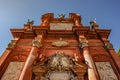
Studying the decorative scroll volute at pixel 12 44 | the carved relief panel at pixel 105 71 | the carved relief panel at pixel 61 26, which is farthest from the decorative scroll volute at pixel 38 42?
the carved relief panel at pixel 105 71

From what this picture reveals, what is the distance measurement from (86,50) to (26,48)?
4.79m

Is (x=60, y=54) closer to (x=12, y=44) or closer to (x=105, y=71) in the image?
(x=105, y=71)

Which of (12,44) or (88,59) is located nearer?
(88,59)

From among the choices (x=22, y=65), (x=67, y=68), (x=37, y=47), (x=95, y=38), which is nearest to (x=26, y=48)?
(x=37, y=47)

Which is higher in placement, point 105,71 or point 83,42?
point 83,42

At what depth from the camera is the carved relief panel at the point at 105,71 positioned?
35.9 ft

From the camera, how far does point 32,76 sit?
10.8 meters

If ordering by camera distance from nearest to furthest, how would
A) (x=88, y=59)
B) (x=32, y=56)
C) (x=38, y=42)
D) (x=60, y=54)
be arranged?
(x=88, y=59) < (x=32, y=56) < (x=60, y=54) < (x=38, y=42)

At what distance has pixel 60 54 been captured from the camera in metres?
12.1

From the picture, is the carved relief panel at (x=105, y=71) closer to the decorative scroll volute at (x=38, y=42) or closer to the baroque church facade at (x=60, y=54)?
the baroque church facade at (x=60, y=54)

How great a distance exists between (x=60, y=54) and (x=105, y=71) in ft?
10.8

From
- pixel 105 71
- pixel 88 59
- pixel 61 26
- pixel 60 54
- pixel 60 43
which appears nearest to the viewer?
pixel 105 71

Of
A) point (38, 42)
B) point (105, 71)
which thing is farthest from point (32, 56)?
point (105, 71)

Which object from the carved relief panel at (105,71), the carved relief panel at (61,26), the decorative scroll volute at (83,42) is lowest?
the carved relief panel at (105,71)
